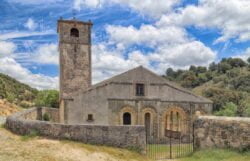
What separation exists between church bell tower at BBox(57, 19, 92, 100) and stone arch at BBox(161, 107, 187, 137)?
30.4 ft

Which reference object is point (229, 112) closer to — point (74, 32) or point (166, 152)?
point (74, 32)

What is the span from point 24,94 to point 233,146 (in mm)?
72199

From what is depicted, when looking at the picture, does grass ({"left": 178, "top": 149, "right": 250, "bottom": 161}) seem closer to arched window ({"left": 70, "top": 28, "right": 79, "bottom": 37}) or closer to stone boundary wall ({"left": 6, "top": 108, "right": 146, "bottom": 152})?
stone boundary wall ({"left": 6, "top": 108, "right": 146, "bottom": 152})

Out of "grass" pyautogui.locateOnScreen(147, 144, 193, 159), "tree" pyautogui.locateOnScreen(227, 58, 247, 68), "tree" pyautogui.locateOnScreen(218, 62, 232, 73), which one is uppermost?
"tree" pyautogui.locateOnScreen(227, 58, 247, 68)

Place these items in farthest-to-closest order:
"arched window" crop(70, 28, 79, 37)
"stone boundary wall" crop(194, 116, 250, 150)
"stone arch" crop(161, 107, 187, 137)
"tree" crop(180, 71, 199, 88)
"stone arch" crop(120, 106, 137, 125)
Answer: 1. "tree" crop(180, 71, 199, 88)
2. "arched window" crop(70, 28, 79, 37)
3. "stone arch" crop(161, 107, 187, 137)
4. "stone arch" crop(120, 106, 137, 125)
5. "stone boundary wall" crop(194, 116, 250, 150)

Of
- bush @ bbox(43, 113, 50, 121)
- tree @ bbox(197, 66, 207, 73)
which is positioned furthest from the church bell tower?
tree @ bbox(197, 66, 207, 73)

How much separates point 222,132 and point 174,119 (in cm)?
Result: 1131

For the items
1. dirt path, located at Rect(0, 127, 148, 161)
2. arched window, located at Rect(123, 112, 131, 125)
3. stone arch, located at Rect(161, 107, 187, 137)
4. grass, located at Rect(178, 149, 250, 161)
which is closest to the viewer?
dirt path, located at Rect(0, 127, 148, 161)

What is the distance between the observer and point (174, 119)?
26750 millimetres

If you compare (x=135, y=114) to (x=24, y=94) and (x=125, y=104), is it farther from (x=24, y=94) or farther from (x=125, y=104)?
(x=24, y=94)

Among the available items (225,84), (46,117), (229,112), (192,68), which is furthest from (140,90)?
(192,68)

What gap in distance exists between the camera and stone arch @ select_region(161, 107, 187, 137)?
2633 cm

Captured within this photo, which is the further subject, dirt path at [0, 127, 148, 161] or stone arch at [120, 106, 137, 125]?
stone arch at [120, 106, 137, 125]

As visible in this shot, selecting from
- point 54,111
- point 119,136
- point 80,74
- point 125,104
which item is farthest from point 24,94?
point 119,136
